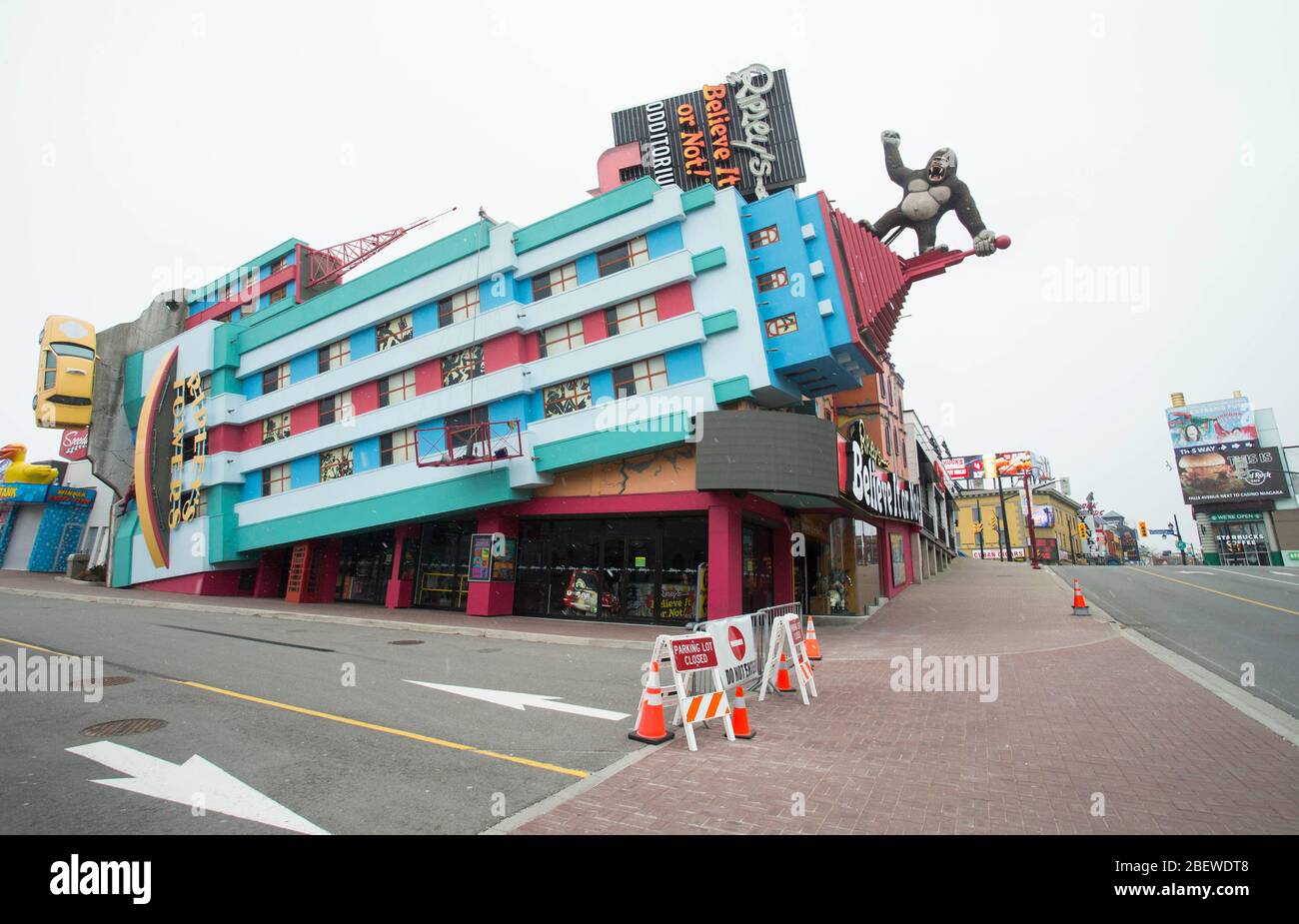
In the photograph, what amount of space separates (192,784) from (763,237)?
60.8 feet

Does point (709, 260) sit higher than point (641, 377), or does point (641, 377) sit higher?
point (709, 260)

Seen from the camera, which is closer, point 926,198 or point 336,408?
point 926,198

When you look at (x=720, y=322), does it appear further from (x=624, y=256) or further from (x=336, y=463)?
(x=336, y=463)

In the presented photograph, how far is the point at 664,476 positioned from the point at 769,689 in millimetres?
10207

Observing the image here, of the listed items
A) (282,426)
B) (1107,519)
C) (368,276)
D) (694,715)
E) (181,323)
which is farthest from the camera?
(1107,519)

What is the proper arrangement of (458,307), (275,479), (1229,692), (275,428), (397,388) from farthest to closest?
(275,428), (275,479), (397,388), (458,307), (1229,692)

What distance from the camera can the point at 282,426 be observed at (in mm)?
29094

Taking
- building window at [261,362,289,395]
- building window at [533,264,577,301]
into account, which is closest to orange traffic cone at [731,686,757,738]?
building window at [533,264,577,301]

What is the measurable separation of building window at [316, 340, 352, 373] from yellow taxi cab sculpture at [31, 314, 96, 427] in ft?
59.0

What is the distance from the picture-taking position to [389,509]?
24.4 meters

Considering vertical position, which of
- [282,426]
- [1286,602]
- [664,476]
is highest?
[282,426]

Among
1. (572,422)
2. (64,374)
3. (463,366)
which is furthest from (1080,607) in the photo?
(64,374)
